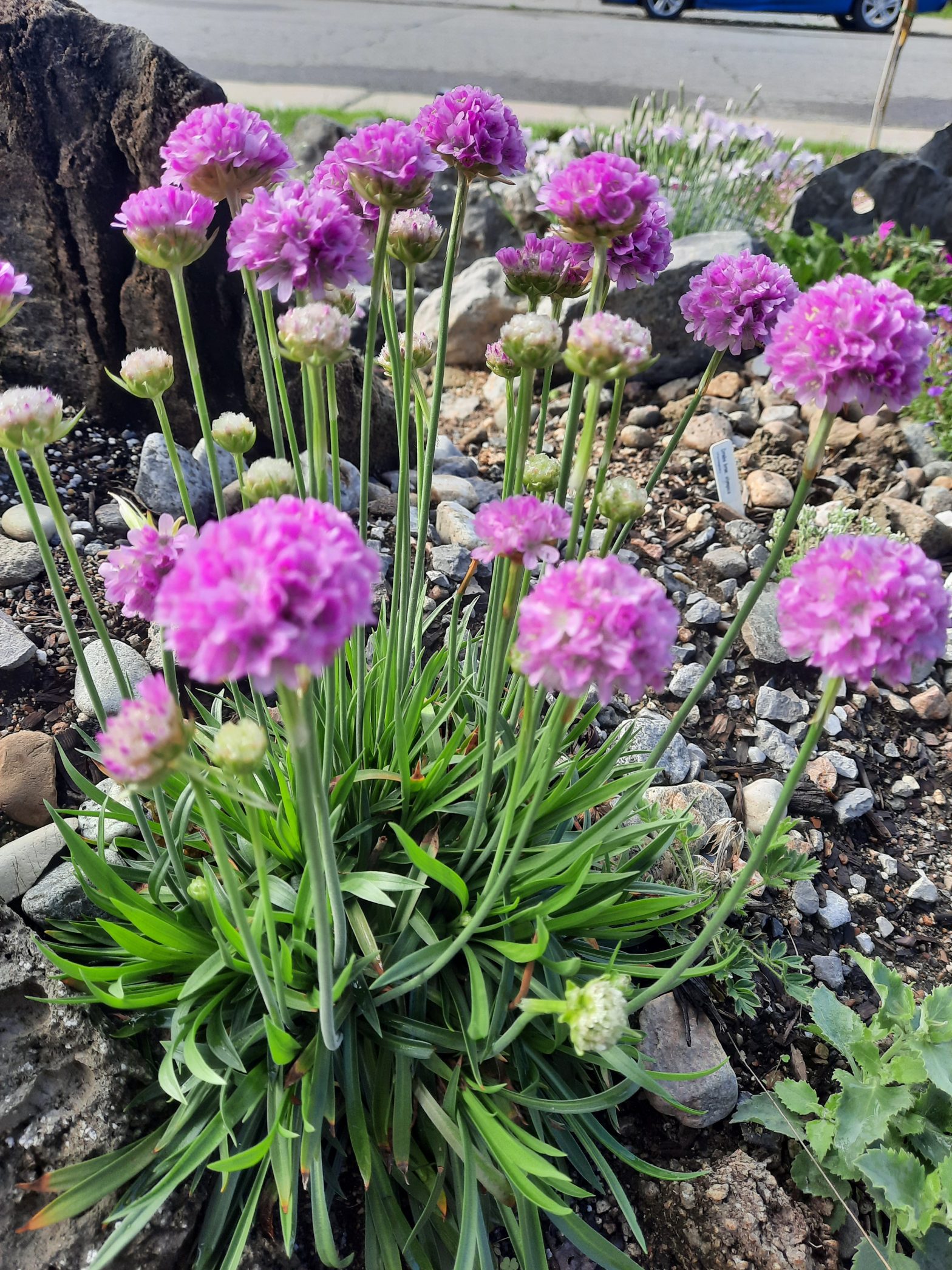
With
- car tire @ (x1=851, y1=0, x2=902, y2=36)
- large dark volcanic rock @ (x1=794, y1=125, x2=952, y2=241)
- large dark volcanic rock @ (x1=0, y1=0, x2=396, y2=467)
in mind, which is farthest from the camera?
car tire @ (x1=851, y1=0, x2=902, y2=36)

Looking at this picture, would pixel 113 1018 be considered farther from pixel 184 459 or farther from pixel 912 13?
pixel 912 13

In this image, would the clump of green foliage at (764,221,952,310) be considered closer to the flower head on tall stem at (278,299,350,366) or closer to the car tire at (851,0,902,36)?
the flower head on tall stem at (278,299,350,366)

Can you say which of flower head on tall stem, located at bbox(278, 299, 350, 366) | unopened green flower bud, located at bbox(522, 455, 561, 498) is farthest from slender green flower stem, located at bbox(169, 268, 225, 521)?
unopened green flower bud, located at bbox(522, 455, 561, 498)

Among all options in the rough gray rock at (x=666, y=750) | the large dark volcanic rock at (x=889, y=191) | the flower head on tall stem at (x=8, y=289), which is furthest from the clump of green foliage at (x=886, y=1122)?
the large dark volcanic rock at (x=889, y=191)

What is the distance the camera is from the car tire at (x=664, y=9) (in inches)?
536

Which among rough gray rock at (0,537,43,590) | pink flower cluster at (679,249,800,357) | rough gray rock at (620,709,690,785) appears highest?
pink flower cluster at (679,249,800,357)

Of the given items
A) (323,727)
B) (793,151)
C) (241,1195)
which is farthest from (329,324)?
(793,151)

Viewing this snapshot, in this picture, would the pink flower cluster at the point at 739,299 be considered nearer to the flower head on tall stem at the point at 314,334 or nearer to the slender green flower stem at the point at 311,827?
the flower head on tall stem at the point at 314,334

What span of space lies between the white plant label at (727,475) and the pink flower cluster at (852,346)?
2.19m

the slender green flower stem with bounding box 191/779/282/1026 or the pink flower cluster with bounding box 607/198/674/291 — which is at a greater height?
the pink flower cluster with bounding box 607/198/674/291

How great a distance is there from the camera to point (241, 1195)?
1696mm

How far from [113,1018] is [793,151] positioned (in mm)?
6580

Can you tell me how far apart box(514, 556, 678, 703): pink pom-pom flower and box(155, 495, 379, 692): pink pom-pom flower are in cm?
26

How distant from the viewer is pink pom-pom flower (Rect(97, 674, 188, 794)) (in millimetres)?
1087
